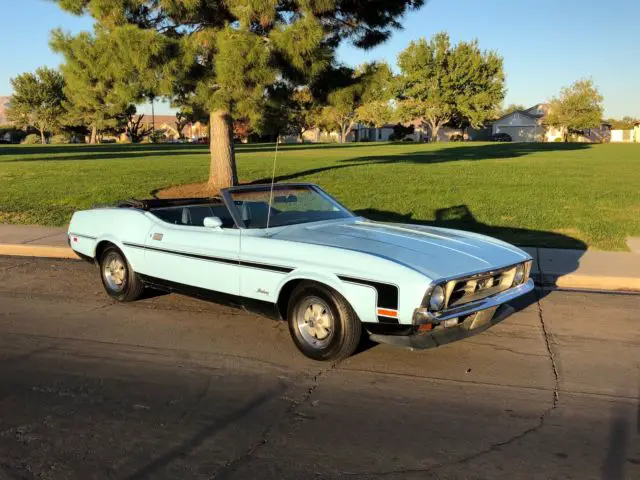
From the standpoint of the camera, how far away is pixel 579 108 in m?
81.2

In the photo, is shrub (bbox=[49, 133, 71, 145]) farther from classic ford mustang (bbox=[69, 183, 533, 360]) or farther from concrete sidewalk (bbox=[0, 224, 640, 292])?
classic ford mustang (bbox=[69, 183, 533, 360])

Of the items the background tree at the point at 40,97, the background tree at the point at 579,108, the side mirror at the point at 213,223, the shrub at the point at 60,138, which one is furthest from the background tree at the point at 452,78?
the side mirror at the point at 213,223

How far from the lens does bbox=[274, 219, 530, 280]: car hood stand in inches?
169

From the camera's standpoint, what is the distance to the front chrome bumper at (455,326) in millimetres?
4129

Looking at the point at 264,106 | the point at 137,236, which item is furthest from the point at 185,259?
the point at 264,106

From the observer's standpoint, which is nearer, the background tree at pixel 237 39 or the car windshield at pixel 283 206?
the car windshield at pixel 283 206

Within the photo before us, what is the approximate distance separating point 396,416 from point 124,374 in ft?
6.76

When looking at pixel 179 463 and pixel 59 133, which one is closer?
pixel 179 463

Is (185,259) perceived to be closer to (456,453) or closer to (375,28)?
(456,453)

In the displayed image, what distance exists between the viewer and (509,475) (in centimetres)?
309

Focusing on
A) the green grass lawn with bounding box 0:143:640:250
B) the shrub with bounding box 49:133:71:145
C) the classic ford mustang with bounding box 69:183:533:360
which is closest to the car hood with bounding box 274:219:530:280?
the classic ford mustang with bounding box 69:183:533:360

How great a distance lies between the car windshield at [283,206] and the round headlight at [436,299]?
1764 mm

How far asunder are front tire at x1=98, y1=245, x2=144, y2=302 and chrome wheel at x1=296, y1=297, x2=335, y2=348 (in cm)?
225

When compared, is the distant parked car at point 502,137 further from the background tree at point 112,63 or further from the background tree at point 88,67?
the background tree at point 112,63
